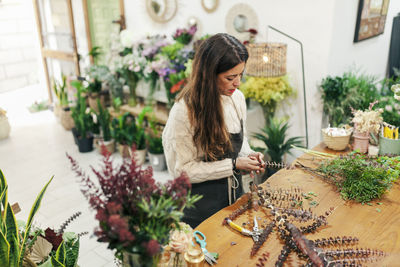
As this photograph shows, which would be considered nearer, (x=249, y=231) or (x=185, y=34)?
(x=249, y=231)

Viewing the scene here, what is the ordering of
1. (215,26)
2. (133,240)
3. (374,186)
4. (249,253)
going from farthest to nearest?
(215,26), (374,186), (249,253), (133,240)

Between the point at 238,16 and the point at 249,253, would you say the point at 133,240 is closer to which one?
the point at 249,253

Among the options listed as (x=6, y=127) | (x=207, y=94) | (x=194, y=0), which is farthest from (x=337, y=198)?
(x=6, y=127)

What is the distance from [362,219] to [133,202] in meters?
1.13

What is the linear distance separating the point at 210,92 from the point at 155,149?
2375 millimetres

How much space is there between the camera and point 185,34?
3.95 meters

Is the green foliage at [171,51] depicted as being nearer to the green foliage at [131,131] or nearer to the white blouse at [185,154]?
the green foliage at [131,131]

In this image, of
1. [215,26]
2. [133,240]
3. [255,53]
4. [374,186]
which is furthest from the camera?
[215,26]

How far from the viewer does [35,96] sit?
6770 millimetres

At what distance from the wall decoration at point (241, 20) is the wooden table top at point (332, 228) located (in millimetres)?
2229

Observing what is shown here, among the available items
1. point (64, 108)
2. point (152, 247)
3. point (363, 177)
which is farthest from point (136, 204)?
point (64, 108)

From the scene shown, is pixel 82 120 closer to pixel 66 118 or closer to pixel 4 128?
pixel 66 118

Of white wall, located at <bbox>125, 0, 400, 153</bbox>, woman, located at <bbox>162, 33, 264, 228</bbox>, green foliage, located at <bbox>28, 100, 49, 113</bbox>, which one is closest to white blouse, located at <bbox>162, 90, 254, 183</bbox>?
woman, located at <bbox>162, 33, 264, 228</bbox>

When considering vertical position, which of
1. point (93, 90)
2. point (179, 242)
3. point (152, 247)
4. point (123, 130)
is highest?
point (152, 247)
